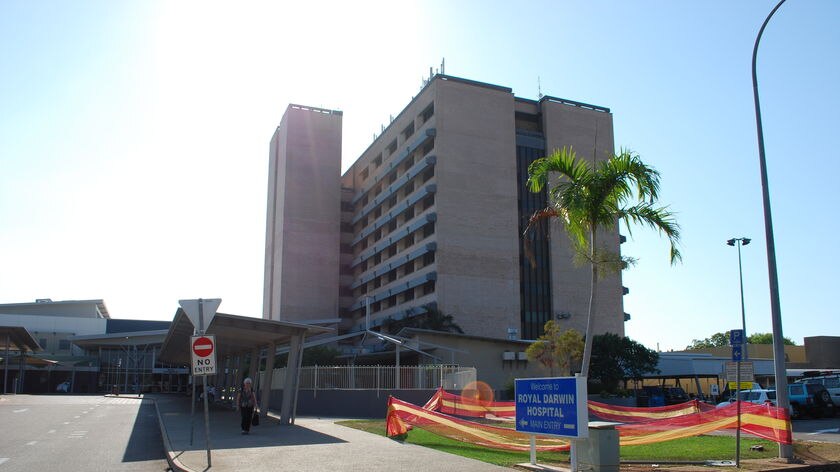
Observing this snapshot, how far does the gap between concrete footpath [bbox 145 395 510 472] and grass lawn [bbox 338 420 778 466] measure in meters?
0.77

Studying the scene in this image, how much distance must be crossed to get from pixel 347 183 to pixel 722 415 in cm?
8332

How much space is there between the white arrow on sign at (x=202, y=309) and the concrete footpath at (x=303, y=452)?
2515mm

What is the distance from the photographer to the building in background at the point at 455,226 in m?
67.4

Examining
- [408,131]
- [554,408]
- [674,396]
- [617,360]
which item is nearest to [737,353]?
[554,408]

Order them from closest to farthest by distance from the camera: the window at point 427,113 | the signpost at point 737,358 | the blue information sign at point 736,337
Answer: the signpost at point 737,358, the blue information sign at point 736,337, the window at point 427,113

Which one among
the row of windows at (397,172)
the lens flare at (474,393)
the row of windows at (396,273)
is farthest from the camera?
the row of windows at (397,172)

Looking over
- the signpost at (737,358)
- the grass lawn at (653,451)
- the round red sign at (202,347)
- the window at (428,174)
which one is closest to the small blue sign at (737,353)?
the signpost at (737,358)

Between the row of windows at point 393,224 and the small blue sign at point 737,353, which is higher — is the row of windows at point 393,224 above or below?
above

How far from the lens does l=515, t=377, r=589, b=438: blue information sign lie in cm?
1174

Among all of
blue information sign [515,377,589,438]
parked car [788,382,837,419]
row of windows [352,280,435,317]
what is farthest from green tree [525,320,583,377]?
blue information sign [515,377,589,438]

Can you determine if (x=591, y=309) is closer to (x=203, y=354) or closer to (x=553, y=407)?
(x=553, y=407)

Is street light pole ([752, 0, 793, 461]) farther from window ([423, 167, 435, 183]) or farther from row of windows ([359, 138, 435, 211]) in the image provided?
row of windows ([359, 138, 435, 211])

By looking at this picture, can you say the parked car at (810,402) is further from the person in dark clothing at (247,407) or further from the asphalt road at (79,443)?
the asphalt road at (79,443)

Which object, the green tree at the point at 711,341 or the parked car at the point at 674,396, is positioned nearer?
the parked car at the point at 674,396
